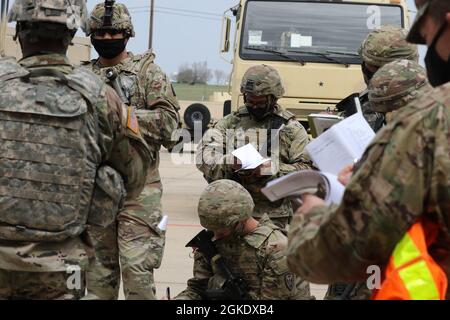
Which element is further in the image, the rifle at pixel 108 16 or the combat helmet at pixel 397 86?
the rifle at pixel 108 16

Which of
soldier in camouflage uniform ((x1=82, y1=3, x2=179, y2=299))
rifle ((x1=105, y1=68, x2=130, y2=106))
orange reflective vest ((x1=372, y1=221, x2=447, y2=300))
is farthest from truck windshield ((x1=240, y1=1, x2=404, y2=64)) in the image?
orange reflective vest ((x1=372, y1=221, x2=447, y2=300))

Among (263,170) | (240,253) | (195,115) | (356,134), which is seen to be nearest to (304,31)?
(263,170)

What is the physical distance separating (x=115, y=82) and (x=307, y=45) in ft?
19.3

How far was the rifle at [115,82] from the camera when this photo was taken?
5.59 meters

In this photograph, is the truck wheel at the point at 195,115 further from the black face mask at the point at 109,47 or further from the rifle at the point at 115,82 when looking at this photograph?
the rifle at the point at 115,82

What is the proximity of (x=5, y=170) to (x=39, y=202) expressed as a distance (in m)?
0.18

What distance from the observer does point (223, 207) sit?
523cm

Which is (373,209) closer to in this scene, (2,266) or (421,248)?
(421,248)

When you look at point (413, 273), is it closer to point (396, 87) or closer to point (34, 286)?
point (34, 286)

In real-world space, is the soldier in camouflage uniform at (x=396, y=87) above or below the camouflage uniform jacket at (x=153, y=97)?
above

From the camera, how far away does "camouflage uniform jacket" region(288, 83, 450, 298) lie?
228cm

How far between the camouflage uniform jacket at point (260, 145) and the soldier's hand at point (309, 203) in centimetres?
355

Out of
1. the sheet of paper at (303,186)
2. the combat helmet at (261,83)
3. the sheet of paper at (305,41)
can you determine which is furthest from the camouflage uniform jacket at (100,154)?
the sheet of paper at (305,41)
